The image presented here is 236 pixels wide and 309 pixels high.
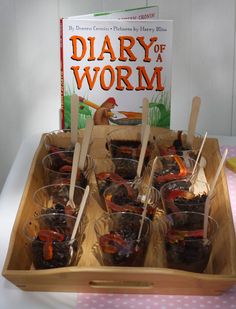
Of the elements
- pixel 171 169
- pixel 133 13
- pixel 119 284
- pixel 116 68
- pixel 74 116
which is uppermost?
pixel 133 13

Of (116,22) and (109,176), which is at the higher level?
(116,22)

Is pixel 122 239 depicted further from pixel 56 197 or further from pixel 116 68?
pixel 116 68

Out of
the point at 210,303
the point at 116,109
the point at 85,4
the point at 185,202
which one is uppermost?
the point at 85,4

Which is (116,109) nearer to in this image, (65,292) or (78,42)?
(78,42)

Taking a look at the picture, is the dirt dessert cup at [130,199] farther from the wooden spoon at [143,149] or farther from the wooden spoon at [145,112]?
the wooden spoon at [145,112]

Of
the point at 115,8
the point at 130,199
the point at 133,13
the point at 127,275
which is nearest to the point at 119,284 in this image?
the point at 127,275

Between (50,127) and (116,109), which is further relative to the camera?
(50,127)

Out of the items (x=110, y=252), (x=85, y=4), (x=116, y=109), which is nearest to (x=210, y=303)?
(x=110, y=252)
